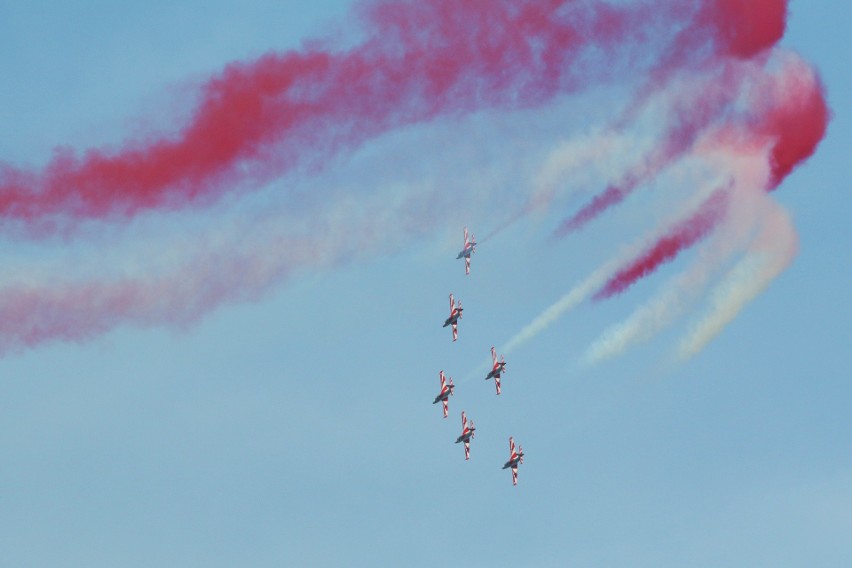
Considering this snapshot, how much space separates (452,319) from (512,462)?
8286 millimetres

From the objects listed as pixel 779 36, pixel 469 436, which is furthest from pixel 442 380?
pixel 779 36

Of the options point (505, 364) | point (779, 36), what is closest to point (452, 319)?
point (505, 364)

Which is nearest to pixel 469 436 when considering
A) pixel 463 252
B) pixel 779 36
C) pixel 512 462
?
pixel 512 462

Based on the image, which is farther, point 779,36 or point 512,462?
point 512,462

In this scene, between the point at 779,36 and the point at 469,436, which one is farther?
the point at 469,436

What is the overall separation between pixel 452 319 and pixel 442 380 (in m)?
4.27

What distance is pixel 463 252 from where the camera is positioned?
433 feet

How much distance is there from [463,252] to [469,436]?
37.0 ft

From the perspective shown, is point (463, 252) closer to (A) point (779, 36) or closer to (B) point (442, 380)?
(B) point (442, 380)

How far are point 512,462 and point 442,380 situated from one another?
5.43m

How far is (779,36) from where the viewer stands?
112750 mm

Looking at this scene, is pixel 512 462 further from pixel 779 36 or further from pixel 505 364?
pixel 779 36

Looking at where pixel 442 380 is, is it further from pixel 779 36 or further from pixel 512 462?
pixel 779 36

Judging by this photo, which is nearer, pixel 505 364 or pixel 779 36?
pixel 779 36
